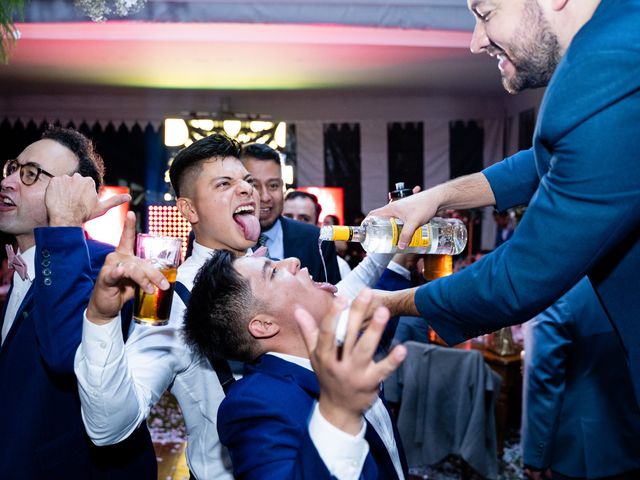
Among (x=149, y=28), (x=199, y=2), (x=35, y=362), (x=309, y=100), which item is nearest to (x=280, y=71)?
(x=309, y=100)

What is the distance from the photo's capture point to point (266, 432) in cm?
125

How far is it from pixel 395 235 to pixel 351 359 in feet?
2.85

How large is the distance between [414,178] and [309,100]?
1988 millimetres

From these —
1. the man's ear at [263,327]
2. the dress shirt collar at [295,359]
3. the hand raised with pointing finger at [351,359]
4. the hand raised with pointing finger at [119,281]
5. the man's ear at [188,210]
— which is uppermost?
the man's ear at [188,210]

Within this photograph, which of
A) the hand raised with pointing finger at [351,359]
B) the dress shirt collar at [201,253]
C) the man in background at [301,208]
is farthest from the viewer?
the man in background at [301,208]

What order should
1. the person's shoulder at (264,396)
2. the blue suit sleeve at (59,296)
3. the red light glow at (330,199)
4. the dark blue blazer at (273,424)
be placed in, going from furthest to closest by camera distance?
the red light glow at (330,199) → the blue suit sleeve at (59,296) → the person's shoulder at (264,396) → the dark blue blazer at (273,424)

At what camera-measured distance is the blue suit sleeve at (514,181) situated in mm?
1679

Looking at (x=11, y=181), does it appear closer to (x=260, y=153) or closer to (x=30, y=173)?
(x=30, y=173)

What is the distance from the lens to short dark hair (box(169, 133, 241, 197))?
7.18 feet

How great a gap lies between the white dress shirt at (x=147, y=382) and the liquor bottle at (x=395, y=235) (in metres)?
0.50

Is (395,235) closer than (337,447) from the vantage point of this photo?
No

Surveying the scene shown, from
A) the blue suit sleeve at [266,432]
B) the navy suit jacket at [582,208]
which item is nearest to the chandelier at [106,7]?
the blue suit sleeve at [266,432]

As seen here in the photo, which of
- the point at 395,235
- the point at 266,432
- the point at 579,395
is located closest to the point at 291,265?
the point at 395,235

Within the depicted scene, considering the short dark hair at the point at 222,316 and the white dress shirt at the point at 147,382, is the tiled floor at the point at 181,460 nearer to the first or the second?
the white dress shirt at the point at 147,382
